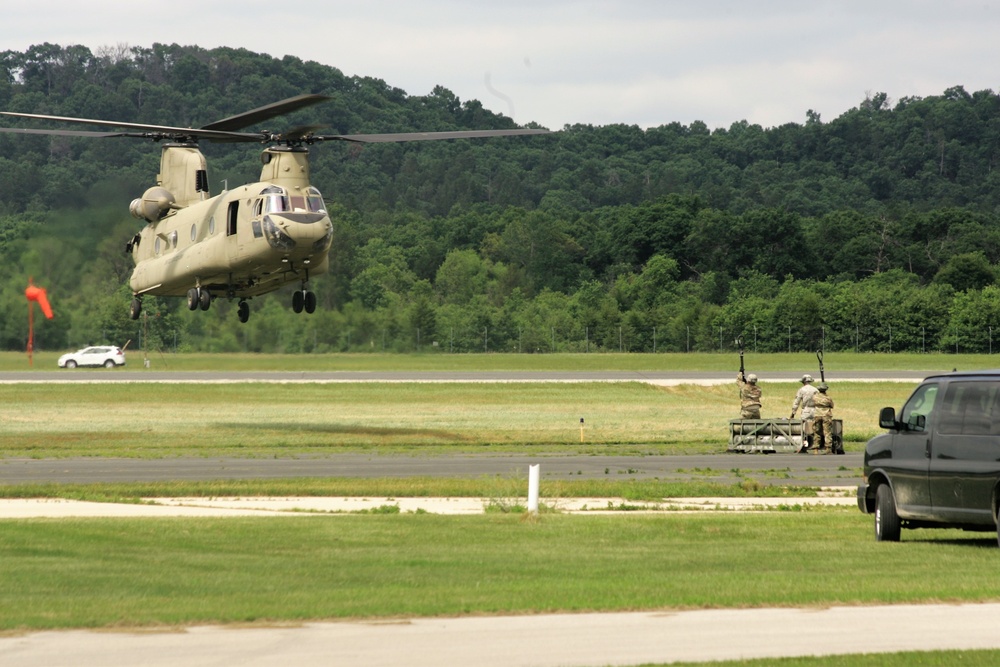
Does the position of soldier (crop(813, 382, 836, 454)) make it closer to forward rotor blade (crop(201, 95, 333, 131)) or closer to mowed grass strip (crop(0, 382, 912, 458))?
mowed grass strip (crop(0, 382, 912, 458))

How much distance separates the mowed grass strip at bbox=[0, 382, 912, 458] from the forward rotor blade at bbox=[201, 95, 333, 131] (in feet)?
29.9

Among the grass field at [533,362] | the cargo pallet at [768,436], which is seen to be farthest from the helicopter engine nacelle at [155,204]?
the grass field at [533,362]

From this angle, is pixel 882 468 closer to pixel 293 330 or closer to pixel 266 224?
pixel 266 224

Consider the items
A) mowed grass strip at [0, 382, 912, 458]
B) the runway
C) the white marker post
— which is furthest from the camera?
the runway

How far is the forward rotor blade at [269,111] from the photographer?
110ft

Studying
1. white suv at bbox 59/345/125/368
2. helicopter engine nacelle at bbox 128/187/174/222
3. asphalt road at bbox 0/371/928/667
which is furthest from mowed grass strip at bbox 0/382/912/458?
asphalt road at bbox 0/371/928/667

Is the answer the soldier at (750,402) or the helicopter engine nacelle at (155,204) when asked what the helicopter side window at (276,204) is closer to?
the helicopter engine nacelle at (155,204)

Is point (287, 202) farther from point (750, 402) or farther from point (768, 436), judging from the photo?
point (768, 436)

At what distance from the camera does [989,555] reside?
16297mm

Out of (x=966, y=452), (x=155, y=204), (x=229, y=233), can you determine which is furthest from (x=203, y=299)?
(x=966, y=452)

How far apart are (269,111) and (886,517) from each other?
2393 centimetres

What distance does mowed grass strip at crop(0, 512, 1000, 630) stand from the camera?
1281 centimetres

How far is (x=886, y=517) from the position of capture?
58.3 ft

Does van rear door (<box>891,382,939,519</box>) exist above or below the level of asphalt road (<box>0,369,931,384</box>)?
above
